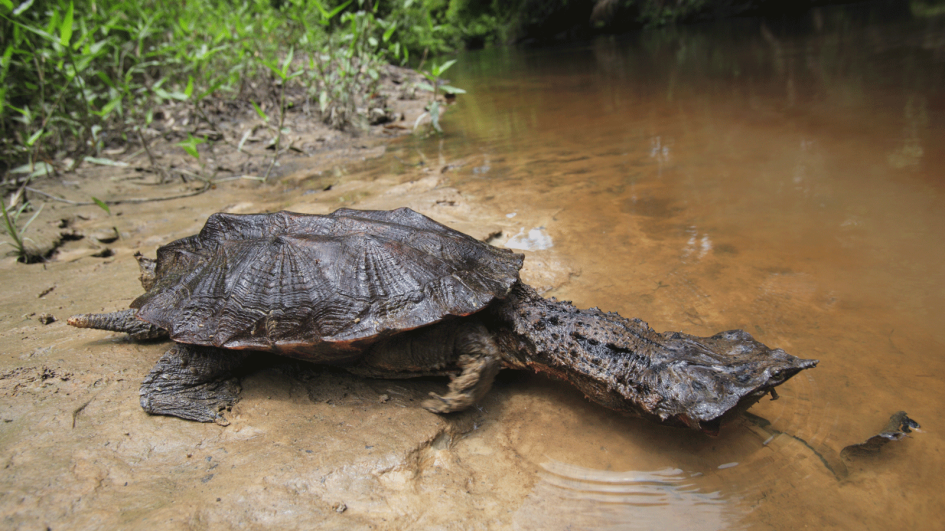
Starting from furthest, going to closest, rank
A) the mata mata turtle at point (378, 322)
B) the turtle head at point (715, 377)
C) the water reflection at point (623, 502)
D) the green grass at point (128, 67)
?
the green grass at point (128, 67)
the mata mata turtle at point (378, 322)
the turtle head at point (715, 377)
the water reflection at point (623, 502)

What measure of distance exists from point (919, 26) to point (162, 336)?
1624 cm

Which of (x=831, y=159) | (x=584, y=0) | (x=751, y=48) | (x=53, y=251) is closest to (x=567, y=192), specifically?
(x=831, y=159)

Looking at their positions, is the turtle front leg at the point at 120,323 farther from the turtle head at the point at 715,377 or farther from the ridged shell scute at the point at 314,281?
the turtle head at the point at 715,377

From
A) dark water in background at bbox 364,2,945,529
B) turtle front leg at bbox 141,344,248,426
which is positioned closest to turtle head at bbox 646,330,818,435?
dark water in background at bbox 364,2,945,529

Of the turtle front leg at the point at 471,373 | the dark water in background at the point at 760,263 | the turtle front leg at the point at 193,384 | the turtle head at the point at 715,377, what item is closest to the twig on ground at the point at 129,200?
the dark water in background at the point at 760,263

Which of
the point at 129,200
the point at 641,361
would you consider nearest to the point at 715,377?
the point at 641,361

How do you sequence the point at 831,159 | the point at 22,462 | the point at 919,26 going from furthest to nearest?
the point at 919,26 < the point at 831,159 < the point at 22,462

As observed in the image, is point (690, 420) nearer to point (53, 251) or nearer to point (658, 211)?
point (658, 211)

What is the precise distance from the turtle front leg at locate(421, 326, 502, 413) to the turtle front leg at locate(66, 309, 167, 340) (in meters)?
1.65

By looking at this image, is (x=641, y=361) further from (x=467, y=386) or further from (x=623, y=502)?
(x=467, y=386)

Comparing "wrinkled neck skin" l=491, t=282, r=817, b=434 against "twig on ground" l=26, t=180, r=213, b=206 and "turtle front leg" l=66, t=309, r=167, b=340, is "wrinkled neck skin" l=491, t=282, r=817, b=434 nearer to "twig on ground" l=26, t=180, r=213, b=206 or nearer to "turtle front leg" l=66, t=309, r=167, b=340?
"turtle front leg" l=66, t=309, r=167, b=340

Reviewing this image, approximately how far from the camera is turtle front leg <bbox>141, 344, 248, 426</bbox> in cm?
212

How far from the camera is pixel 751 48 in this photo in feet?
39.0

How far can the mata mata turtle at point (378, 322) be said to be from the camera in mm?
2086
